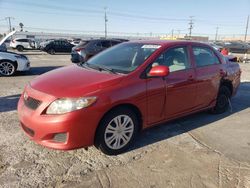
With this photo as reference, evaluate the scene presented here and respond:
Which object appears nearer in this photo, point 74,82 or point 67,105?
point 67,105

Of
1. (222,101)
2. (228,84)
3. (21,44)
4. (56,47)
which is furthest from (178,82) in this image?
(21,44)

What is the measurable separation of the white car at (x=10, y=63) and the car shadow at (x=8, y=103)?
3962 millimetres

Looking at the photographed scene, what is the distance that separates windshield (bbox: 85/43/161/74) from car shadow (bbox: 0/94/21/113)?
7.59 ft

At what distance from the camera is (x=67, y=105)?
11.0 ft

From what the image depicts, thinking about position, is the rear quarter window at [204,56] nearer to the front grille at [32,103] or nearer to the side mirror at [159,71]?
the side mirror at [159,71]

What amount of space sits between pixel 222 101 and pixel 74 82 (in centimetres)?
357

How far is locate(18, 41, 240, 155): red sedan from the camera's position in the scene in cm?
341

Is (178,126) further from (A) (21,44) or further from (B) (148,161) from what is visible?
(A) (21,44)

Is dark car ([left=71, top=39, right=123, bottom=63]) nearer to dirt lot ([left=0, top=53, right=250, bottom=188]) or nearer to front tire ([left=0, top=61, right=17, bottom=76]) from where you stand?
front tire ([left=0, top=61, right=17, bottom=76])

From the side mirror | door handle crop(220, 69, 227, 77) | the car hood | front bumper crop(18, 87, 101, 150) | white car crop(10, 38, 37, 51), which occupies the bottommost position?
white car crop(10, 38, 37, 51)

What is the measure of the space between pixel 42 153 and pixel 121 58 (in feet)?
6.37

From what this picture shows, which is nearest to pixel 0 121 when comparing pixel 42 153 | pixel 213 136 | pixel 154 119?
pixel 42 153

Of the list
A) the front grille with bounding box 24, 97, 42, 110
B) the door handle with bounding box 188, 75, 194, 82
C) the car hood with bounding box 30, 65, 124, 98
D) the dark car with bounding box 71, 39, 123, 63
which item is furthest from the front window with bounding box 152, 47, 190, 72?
the dark car with bounding box 71, 39, 123, 63

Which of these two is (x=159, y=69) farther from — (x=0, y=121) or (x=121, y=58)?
(x=0, y=121)
